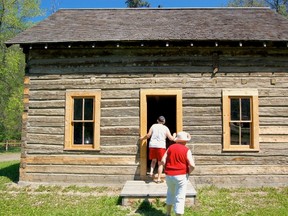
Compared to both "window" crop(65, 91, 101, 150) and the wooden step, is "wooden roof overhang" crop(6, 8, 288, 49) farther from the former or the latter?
the wooden step

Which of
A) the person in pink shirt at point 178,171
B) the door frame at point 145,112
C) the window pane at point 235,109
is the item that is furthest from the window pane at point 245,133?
the person in pink shirt at point 178,171

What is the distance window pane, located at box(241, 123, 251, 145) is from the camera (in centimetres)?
975

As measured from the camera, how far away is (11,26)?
2831cm

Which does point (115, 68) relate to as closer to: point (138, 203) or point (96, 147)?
point (96, 147)

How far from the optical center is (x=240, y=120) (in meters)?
9.69

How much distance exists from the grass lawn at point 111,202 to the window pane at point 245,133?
1.49 meters

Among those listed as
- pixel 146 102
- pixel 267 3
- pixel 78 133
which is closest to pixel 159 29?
pixel 146 102

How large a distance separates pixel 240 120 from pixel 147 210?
4444mm

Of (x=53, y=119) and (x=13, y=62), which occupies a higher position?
(x=13, y=62)

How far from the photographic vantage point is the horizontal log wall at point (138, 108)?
31.5 ft

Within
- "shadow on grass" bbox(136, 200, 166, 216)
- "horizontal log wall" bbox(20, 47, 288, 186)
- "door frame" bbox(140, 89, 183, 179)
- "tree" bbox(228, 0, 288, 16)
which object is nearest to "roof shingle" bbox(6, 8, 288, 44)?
"horizontal log wall" bbox(20, 47, 288, 186)

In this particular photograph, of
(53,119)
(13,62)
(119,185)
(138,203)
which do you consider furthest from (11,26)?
(138,203)

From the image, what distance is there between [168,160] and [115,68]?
15.4 feet

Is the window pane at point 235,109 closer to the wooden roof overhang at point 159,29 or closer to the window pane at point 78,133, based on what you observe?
the wooden roof overhang at point 159,29
